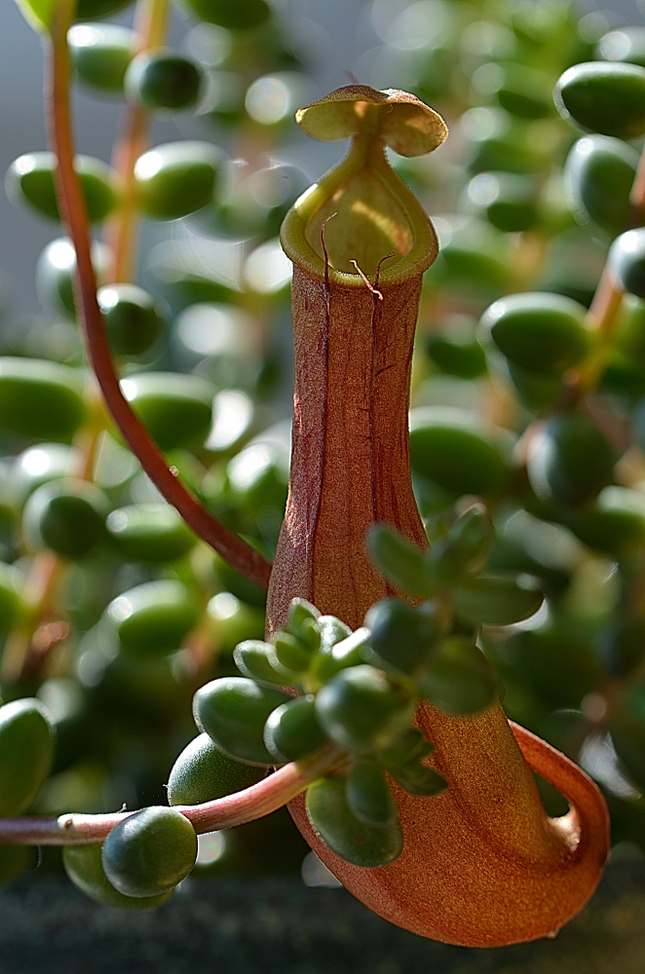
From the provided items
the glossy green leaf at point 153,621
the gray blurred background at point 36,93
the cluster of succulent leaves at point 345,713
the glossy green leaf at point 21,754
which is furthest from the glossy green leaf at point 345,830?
the gray blurred background at point 36,93

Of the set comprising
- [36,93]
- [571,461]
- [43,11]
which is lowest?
[36,93]

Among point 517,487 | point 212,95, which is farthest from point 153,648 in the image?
point 212,95

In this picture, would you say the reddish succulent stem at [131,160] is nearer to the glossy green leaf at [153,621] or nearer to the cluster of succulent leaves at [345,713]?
the glossy green leaf at [153,621]

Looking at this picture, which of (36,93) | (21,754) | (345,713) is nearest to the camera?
(345,713)

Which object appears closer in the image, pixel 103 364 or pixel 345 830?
pixel 345 830

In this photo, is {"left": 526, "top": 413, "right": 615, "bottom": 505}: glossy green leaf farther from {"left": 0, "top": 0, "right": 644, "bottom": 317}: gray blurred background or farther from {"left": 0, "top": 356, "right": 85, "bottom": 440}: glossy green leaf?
{"left": 0, "top": 0, "right": 644, "bottom": 317}: gray blurred background

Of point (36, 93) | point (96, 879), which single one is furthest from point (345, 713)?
point (36, 93)

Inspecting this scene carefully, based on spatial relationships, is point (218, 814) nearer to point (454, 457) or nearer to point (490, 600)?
point (490, 600)
